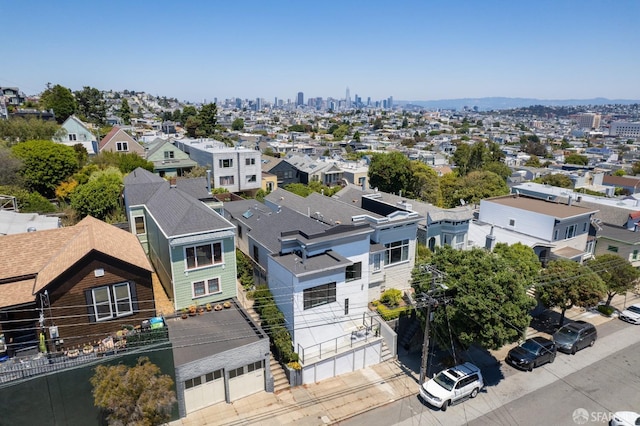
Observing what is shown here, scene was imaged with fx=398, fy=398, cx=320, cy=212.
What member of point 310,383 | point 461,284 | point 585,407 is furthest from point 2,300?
point 585,407

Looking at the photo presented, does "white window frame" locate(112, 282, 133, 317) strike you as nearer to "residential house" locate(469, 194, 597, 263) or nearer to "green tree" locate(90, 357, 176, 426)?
"green tree" locate(90, 357, 176, 426)

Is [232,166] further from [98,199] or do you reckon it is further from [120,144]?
[98,199]

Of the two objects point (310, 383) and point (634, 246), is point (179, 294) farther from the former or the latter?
point (634, 246)

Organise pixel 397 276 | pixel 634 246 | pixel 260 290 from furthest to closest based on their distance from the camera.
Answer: pixel 634 246 < pixel 397 276 < pixel 260 290

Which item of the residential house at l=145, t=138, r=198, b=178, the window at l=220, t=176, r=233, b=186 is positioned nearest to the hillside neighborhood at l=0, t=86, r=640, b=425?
the residential house at l=145, t=138, r=198, b=178

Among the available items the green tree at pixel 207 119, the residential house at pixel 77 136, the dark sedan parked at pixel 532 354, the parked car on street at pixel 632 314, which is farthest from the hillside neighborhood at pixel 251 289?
the green tree at pixel 207 119

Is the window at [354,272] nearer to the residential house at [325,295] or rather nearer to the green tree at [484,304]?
the residential house at [325,295]

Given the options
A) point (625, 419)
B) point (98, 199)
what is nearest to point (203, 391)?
point (625, 419)

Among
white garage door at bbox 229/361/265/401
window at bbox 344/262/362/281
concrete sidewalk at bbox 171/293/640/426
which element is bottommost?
concrete sidewalk at bbox 171/293/640/426
